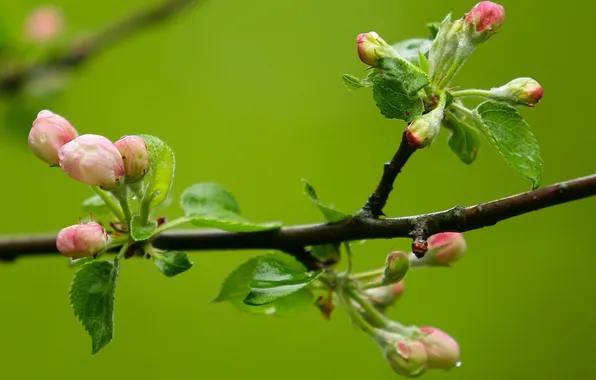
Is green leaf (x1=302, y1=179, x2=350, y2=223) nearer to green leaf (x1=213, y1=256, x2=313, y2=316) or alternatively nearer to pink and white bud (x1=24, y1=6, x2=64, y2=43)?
green leaf (x1=213, y1=256, x2=313, y2=316)

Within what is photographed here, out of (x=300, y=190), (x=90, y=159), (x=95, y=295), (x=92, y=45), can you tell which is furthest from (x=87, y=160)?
(x=300, y=190)

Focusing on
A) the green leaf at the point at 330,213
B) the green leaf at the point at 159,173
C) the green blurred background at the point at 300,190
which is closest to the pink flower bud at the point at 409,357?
the green leaf at the point at 330,213

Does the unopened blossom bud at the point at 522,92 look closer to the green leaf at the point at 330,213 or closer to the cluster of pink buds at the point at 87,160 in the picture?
the green leaf at the point at 330,213

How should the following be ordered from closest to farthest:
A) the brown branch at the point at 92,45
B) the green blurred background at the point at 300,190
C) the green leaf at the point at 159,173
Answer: the green leaf at the point at 159,173
the brown branch at the point at 92,45
the green blurred background at the point at 300,190

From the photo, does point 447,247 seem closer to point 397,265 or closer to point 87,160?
point 397,265

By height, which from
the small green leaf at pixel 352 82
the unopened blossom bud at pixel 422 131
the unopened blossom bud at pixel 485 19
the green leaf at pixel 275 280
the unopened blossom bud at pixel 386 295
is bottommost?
the unopened blossom bud at pixel 386 295

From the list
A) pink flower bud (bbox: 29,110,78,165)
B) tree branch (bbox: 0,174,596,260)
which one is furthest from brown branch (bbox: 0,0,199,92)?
pink flower bud (bbox: 29,110,78,165)

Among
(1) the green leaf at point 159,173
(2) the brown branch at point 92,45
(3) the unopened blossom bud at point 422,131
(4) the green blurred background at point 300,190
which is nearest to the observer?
(3) the unopened blossom bud at point 422,131

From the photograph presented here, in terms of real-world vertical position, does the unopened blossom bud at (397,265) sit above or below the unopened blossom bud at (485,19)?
below
